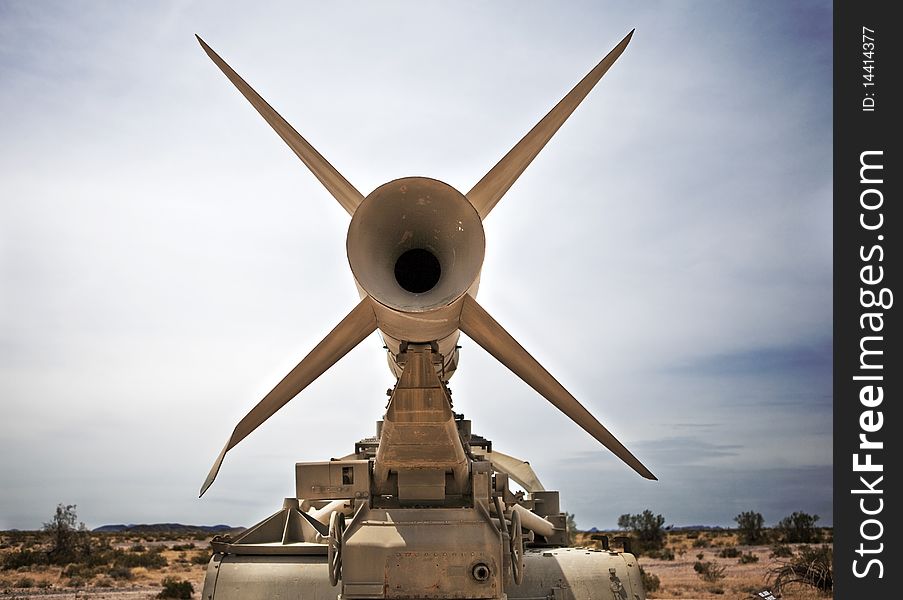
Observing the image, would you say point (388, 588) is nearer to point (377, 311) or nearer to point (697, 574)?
point (377, 311)

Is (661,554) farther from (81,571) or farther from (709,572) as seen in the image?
(81,571)

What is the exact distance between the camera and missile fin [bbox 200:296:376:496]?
6219mm

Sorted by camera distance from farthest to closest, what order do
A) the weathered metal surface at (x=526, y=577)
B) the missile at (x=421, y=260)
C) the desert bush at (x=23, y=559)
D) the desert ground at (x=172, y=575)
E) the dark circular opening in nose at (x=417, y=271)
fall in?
the desert bush at (x=23, y=559) → the desert ground at (x=172, y=575) → the weathered metal surface at (x=526, y=577) → the dark circular opening in nose at (x=417, y=271) → the missile at (x=421, y=260)

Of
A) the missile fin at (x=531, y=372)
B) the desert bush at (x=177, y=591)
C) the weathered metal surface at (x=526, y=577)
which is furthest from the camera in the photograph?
the desert bush at (x=177, y=591)

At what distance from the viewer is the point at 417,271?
617 cm

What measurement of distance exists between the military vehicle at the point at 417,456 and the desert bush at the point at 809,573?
14.8m

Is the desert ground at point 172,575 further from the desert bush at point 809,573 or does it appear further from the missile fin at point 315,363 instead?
the missile fin at point 315,363

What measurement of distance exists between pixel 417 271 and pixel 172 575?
2461 centimetres

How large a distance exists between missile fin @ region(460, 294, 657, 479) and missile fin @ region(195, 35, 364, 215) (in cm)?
126

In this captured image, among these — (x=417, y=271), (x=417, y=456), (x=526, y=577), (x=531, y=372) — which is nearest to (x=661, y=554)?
(x=526, y=577)

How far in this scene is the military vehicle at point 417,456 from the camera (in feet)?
18.8

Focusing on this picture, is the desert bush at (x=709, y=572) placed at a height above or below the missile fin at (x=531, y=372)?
below

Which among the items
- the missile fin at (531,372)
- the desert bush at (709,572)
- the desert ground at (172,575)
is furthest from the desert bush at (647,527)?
the missile fin at (531,372)

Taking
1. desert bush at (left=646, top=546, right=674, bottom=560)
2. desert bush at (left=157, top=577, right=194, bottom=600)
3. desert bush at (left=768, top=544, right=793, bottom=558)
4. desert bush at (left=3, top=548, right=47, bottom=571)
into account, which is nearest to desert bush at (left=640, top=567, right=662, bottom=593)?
desert bush at (left=646, top=546, right=674, bottom=560)
